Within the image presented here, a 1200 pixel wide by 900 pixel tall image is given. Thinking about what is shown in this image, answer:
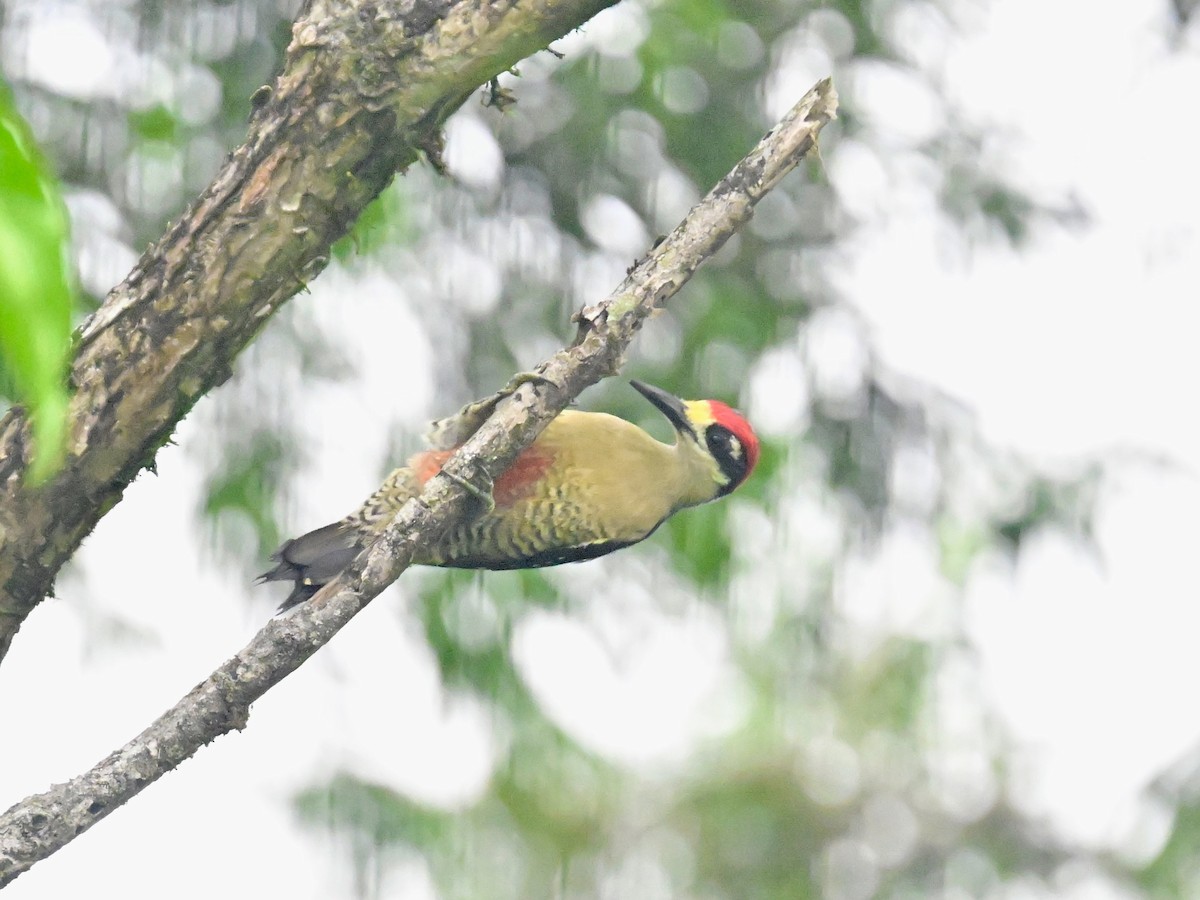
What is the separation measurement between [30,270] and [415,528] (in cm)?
214

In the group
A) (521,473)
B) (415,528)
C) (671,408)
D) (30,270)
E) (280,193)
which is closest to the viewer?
(30,270)

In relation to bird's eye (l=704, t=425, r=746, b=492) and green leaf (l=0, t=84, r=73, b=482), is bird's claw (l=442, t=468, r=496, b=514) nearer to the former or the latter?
bird's eye (l=704, t=425, r=746, b=492)

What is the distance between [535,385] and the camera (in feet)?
9.25

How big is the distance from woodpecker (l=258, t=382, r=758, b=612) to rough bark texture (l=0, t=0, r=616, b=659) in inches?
50.5

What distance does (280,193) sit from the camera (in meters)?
2.54

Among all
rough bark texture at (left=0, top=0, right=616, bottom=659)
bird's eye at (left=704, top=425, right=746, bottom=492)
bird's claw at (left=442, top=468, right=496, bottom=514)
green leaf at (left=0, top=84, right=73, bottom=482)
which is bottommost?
bird's eye at (left=704, top=425, right=746, bottom=492)

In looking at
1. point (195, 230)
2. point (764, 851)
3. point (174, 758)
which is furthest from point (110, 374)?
point (764, 851)

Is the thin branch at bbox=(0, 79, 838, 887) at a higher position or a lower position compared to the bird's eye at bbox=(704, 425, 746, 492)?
higher

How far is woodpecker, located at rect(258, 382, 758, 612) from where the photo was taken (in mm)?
3938

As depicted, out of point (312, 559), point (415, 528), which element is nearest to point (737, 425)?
point (312, 559)

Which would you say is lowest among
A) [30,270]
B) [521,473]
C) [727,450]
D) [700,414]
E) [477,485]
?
[727,450]

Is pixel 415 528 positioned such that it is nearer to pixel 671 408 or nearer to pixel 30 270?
pixel 671 408

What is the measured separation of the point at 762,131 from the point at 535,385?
124 inches

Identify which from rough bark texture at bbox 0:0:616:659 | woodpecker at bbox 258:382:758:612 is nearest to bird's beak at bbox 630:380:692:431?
woodpecker at bbox 258:382:758:612
